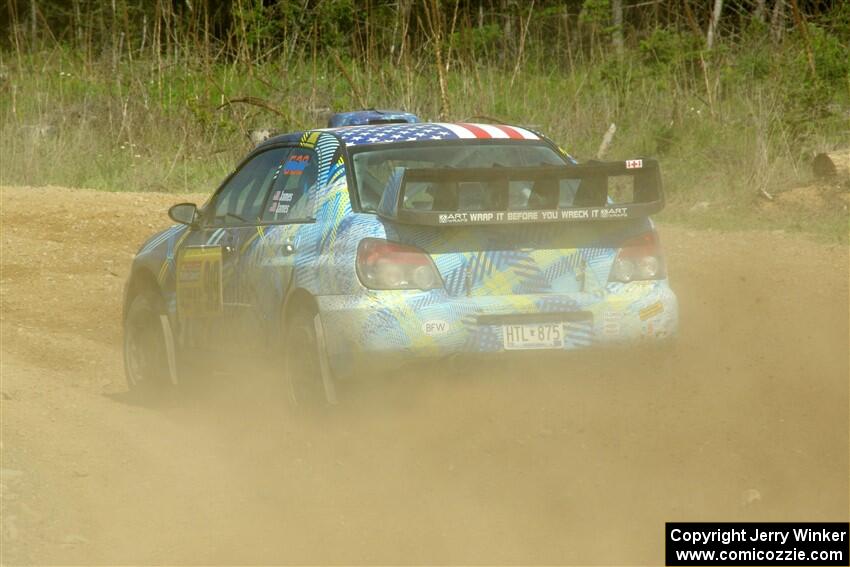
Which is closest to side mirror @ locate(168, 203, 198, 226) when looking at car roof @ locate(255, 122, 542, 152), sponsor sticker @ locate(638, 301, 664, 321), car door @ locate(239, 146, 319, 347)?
car door @ locate(239, 146, 319, 347)

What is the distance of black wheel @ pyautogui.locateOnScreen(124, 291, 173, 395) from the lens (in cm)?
809

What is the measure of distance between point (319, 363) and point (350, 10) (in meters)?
16.7

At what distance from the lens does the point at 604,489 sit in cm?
538

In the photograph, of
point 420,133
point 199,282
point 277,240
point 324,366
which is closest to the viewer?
point 324,366

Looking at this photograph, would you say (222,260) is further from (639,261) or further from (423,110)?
(423,110)

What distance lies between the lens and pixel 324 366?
613 cm

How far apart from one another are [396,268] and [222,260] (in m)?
1.59

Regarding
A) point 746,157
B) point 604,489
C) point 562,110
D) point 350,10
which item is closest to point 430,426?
point 604,489

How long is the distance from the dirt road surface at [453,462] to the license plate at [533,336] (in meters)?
0.13

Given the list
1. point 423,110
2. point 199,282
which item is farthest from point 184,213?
point 423,110

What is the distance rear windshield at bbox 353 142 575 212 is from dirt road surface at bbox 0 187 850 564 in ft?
3.07

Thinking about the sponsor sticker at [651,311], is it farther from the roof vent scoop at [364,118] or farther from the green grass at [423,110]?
the green grass at [423,110]

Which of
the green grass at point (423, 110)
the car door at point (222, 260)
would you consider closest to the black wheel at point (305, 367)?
the car door at point (222, 260)

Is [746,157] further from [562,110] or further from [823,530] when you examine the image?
[823,530]
